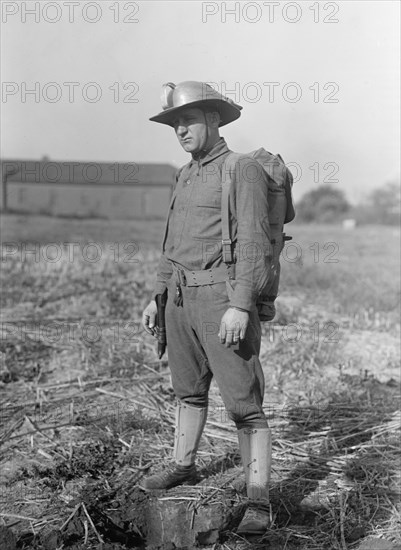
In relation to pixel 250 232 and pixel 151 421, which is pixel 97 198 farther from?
pixel 250 232

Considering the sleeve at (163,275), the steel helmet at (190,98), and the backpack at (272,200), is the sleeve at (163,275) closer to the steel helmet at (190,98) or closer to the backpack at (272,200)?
the backpack at (272,200)

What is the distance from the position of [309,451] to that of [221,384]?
55.1 inches

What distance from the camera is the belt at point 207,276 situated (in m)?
3.17

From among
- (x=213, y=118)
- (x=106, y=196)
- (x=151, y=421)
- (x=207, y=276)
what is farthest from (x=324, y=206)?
(x=207, y=276)

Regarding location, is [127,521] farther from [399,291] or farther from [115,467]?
[399,291]

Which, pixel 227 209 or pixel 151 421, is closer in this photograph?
pixel 227 209

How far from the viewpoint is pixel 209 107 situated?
10.6 feet

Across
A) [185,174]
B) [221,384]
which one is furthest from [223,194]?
[221,384]

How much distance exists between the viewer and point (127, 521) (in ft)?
10.4

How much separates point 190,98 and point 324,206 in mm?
27328

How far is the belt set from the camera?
10.4ft

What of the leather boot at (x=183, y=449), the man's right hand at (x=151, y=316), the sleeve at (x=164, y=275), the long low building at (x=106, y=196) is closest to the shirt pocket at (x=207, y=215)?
the sleeve at (x=164, y=275)

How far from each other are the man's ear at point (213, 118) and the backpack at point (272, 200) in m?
0.21

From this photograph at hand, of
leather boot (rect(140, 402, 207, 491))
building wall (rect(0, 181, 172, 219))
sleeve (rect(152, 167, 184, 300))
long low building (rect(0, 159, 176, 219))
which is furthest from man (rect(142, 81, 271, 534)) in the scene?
building wall (rect(0, 181, 172, 219))
